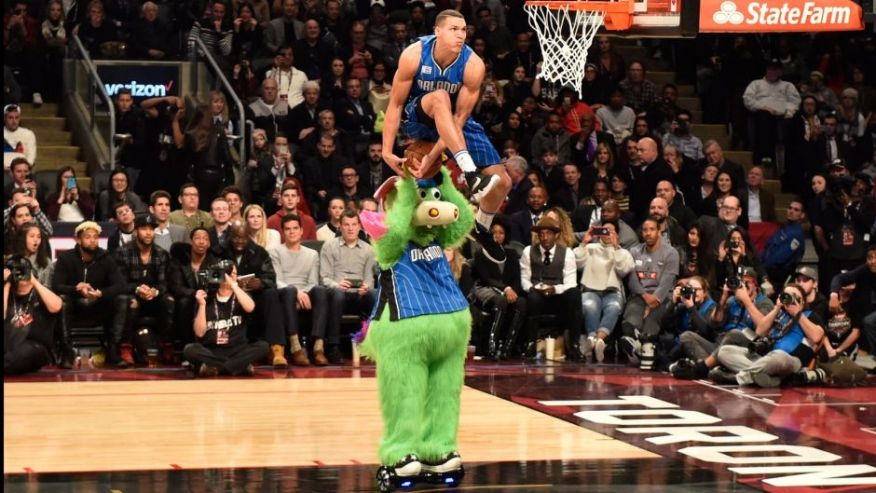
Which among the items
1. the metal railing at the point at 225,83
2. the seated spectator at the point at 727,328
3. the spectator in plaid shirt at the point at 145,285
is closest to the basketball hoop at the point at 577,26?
the seated spectator at the point at 727,328

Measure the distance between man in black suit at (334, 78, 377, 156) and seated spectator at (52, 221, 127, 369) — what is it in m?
4.20

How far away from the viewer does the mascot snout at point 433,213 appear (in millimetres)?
7273

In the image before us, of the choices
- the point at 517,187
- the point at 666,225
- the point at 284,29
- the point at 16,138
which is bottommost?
the point at 666,225

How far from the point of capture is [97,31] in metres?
17.1

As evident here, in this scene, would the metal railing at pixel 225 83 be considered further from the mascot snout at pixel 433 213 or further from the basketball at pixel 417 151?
the mascot snout at pixel 433 213

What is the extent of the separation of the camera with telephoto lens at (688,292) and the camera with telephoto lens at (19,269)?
544 centimetres

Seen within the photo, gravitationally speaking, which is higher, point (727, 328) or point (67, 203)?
point (67, 203)

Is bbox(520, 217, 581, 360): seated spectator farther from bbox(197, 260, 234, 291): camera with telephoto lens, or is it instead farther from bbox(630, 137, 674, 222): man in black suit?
bbox(197, 260, 234, 291): camera with telephoto lens

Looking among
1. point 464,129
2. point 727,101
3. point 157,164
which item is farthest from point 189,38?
point 464,129

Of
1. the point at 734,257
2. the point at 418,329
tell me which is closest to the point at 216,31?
the point at 734,257

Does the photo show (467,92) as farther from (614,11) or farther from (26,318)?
(26,318)

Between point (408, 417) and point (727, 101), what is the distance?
12.8 meters

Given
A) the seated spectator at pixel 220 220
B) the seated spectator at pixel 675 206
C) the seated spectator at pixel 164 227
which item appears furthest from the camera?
the seated spectator at pixel 675 206

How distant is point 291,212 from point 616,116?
5258 millimetres
